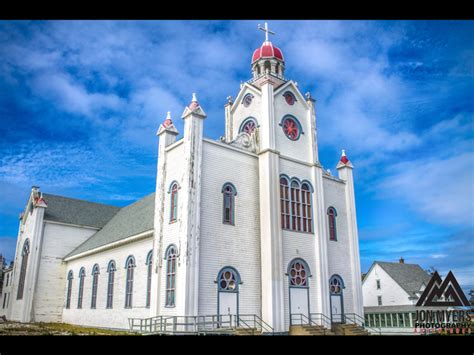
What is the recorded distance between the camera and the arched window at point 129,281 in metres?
27.2

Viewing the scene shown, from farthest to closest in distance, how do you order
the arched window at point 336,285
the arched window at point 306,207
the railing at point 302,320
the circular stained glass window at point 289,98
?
the circular stained glass window at point 289,98 < the arched window at point 336,285 < the arched window at point 306,207 < the railing at point 302,320

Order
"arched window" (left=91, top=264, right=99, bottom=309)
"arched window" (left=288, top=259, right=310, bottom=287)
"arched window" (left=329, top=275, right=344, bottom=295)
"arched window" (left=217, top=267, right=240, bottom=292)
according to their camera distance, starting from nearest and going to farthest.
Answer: "arched window" (left=217, top=267, right=240, bottom=292) < "arched window" (left=288, top=259, right=310, bottom=287) < "arched window" (left=329, top=275, right=344, bottom=295) < "arched window" (left=91, top=264, right=99, bottom=309)

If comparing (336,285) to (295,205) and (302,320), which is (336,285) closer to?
(302,320)

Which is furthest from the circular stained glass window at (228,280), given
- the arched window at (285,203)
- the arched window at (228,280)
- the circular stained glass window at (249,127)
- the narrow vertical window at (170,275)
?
the circular stained glass window at (249,127)

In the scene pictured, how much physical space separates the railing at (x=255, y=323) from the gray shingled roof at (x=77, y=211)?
2426 cm

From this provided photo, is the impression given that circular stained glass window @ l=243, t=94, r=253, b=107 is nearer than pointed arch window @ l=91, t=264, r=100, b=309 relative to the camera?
Yes

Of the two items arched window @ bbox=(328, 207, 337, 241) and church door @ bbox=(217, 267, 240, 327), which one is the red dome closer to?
arched window @ bbox=(328, 207, 337, 241)

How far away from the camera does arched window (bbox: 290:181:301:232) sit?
87.6 feet

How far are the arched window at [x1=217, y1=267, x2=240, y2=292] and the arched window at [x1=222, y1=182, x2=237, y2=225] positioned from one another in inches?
103

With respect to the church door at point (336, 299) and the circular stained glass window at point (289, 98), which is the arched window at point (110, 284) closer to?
the church door at point (336, 299)

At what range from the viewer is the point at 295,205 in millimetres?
27094

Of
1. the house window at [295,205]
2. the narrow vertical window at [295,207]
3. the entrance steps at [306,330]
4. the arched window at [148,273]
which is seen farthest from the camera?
the narrow vertical window at [295,207]

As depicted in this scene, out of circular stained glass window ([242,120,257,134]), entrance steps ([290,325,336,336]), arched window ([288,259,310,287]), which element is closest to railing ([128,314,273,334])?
entrance steps ([290,325,336,336])
